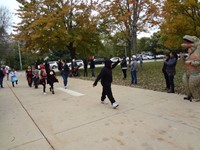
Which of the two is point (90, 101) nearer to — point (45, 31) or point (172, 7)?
point (172, 7)

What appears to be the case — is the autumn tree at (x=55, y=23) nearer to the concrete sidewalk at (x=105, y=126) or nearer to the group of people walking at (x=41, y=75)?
the group of people walking at (x=41, y=75)

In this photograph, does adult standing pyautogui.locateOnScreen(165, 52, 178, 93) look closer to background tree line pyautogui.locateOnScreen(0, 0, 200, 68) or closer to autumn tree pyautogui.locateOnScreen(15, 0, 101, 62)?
background tree line pyautogui.locateOnScreen(0, 0, 200, 68)

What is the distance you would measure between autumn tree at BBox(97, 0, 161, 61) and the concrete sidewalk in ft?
35.5

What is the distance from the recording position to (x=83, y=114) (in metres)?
5.54

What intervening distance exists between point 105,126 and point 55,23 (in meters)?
15.6

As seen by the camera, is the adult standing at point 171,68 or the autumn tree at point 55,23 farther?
the autumn tree at point 55,23

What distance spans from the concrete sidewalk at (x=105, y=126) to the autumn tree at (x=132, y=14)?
10.8 m

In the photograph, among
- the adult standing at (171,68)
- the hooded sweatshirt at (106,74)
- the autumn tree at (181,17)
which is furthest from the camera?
the autumn tree at (181,17)

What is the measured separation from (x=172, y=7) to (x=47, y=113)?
10791mm

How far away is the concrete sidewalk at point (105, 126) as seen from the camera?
3570 millimetres

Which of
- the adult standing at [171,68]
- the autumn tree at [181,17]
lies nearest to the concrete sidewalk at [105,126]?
the adult standing at [171,68]

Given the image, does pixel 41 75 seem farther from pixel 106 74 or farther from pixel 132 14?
pixel 132 14

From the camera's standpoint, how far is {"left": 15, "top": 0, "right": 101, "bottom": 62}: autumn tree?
17938 mm

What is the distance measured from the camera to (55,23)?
18.0 meters
